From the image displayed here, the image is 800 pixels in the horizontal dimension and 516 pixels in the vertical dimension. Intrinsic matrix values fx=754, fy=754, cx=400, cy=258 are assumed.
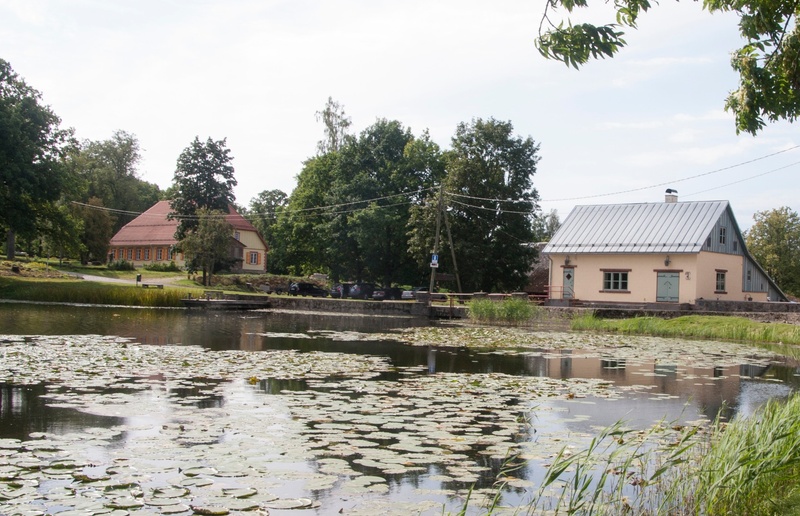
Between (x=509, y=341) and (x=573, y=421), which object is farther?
(x=509, y=341)

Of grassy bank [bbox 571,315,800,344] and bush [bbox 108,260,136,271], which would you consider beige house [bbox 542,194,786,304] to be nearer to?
grassy bank [bbox 571,315,800,344]

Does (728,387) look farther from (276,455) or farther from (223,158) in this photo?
(223,158)

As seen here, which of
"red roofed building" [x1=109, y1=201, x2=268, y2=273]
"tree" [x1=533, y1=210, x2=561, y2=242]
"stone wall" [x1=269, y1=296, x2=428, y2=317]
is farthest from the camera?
"tree" [x1=533, y1=210, x2=561, y2=242]

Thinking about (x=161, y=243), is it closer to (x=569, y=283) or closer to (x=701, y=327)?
(x=569, y=283)

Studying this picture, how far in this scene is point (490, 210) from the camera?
169ft

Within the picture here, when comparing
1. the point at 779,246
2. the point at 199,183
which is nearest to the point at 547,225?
the point at 779,246

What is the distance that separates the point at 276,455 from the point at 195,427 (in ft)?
5.65

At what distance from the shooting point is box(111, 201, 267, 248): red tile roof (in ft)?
238

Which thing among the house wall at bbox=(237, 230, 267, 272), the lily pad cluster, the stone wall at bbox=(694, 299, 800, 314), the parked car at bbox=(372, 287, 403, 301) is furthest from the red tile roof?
the lily pad cluster

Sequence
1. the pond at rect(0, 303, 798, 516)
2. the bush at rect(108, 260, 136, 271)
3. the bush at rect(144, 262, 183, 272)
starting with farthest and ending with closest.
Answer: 1. the bush at rect(144, 262, 183, 272)
2. the bush at rect(108, 260, 136, 271)
3. the pond at rect(0, 303, 798, 516)

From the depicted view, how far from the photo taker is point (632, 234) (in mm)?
42812

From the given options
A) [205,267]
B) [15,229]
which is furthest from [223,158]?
[15,229]

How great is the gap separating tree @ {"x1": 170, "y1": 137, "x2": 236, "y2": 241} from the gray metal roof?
3069cm

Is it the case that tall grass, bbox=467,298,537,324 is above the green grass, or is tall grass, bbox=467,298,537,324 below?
above
